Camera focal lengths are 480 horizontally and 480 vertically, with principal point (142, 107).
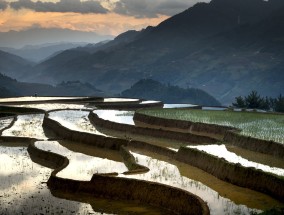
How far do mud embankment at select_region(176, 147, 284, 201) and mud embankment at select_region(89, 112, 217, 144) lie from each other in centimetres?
520

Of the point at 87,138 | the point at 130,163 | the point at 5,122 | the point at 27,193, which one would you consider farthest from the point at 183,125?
the point at 5,122

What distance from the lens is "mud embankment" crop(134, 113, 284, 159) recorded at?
20531 mm

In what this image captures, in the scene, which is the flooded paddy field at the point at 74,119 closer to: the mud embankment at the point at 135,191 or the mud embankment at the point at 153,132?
the mud embankment at the point at 153,132

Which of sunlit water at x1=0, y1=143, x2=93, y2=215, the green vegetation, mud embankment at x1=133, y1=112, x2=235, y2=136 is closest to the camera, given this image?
sunlit water at x1=0, y1=143, x2=93, y2=215

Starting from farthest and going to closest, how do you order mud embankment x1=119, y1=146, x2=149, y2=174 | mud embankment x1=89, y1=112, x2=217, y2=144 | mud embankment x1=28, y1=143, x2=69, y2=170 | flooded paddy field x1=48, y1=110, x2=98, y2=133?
flooded paddy field x1=48, y1=110, x2=98, y2=133 → mud embankment x1=89, y1=112, x2=217, y2=144 → mud embankment x1=28, y1=143, x2=69, y2=170 → mud embankment x1=119, y1=146, x2=149, y2=174

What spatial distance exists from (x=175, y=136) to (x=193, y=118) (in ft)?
19.2

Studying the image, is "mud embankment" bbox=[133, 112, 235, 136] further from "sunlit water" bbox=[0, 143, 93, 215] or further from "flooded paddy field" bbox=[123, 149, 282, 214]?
"sunlit water" bbox=[0, 143, 93, 215]

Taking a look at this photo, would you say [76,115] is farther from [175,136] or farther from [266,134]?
[266,134]

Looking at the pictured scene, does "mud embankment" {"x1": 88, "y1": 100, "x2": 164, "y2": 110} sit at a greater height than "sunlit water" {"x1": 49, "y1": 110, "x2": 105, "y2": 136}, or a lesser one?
greater

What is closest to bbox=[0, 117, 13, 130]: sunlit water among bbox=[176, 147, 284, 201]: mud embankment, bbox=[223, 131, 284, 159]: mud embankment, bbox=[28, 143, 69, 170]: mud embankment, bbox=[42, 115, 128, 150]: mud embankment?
bbox=[42, 115, 128, 150]: mud embankment

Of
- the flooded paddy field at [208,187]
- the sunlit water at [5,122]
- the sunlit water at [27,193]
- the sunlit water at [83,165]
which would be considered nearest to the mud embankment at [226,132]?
the flooded paddy field at [208,187]

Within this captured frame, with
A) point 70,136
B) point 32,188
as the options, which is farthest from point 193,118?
point 32,188

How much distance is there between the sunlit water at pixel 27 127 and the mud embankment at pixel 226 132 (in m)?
7.37

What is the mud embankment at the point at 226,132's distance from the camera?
20531 millimetres
